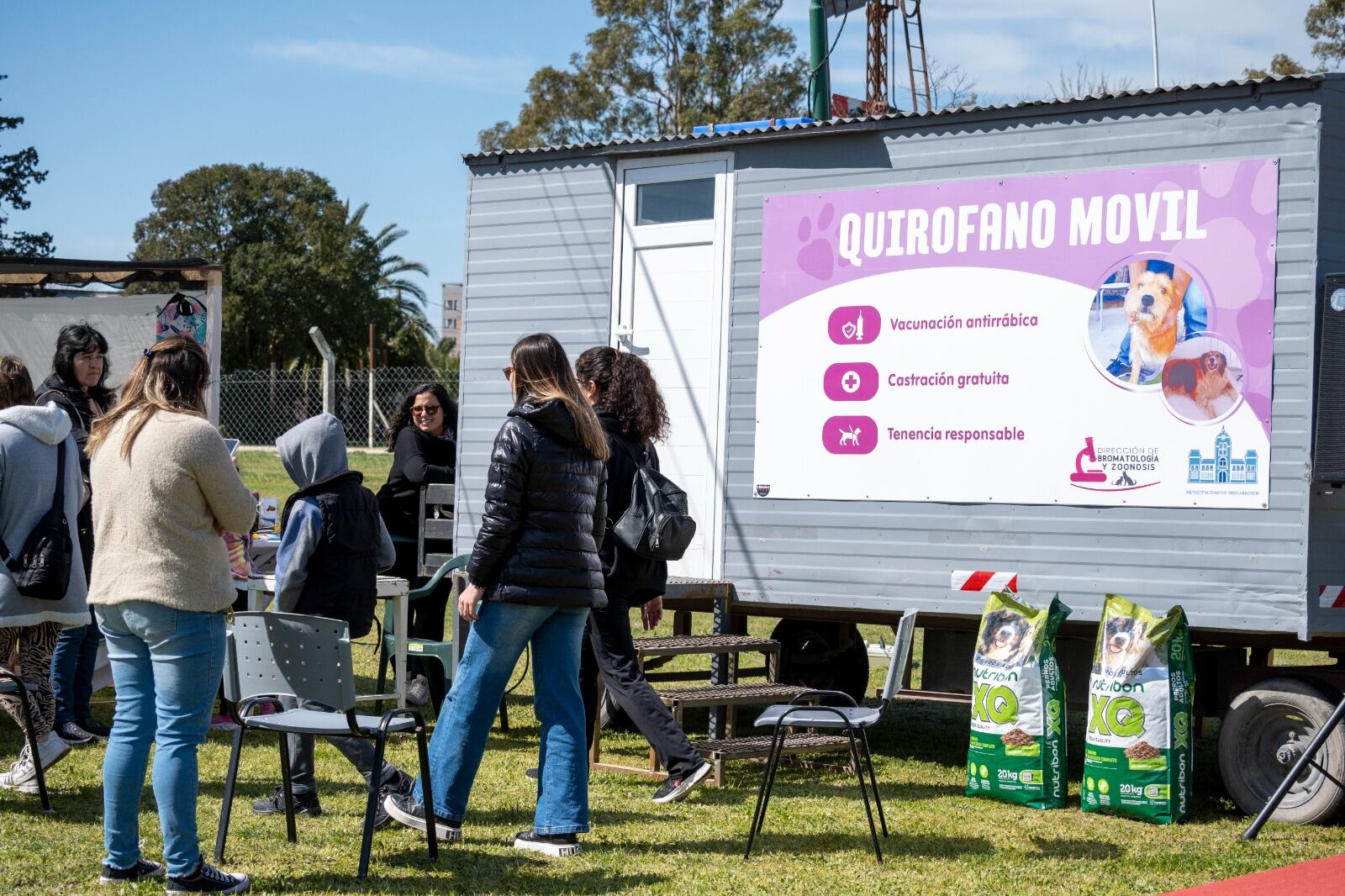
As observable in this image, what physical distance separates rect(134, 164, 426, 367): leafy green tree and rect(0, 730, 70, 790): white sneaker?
36059mm

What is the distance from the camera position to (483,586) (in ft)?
15.7

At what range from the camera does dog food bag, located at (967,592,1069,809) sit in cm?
619

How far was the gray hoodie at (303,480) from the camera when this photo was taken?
5.21m

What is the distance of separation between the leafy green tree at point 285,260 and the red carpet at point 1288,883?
37.7 metres

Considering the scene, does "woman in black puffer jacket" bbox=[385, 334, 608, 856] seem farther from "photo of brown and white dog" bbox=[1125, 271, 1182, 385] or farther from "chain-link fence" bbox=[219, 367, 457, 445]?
"chain-link fence" bbox=[219, 367, 457, 445]

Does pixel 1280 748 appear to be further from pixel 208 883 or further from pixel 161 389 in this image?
pixel 161 389

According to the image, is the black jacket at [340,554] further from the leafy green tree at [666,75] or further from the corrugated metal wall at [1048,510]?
the leafy green tree at [666,75]

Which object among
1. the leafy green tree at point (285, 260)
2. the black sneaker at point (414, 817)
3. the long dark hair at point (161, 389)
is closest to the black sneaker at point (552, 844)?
the black sneaker at point (414, 817)

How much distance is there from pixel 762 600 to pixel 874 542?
2.11ft

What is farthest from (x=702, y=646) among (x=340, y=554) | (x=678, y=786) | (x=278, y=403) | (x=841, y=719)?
(x=278, y=403)

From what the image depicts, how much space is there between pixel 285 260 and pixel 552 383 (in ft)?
132

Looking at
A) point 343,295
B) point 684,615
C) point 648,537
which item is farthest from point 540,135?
point 648,537

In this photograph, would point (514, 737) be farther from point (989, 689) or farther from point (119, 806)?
point (119, 806)

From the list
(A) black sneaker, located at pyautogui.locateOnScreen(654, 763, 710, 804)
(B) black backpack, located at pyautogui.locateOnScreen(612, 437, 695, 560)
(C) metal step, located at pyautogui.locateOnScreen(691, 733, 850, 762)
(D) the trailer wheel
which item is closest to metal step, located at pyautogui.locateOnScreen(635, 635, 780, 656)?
(C) metal step, located at pyautogui.locateOnScreen(691, 733, 850, 762)
